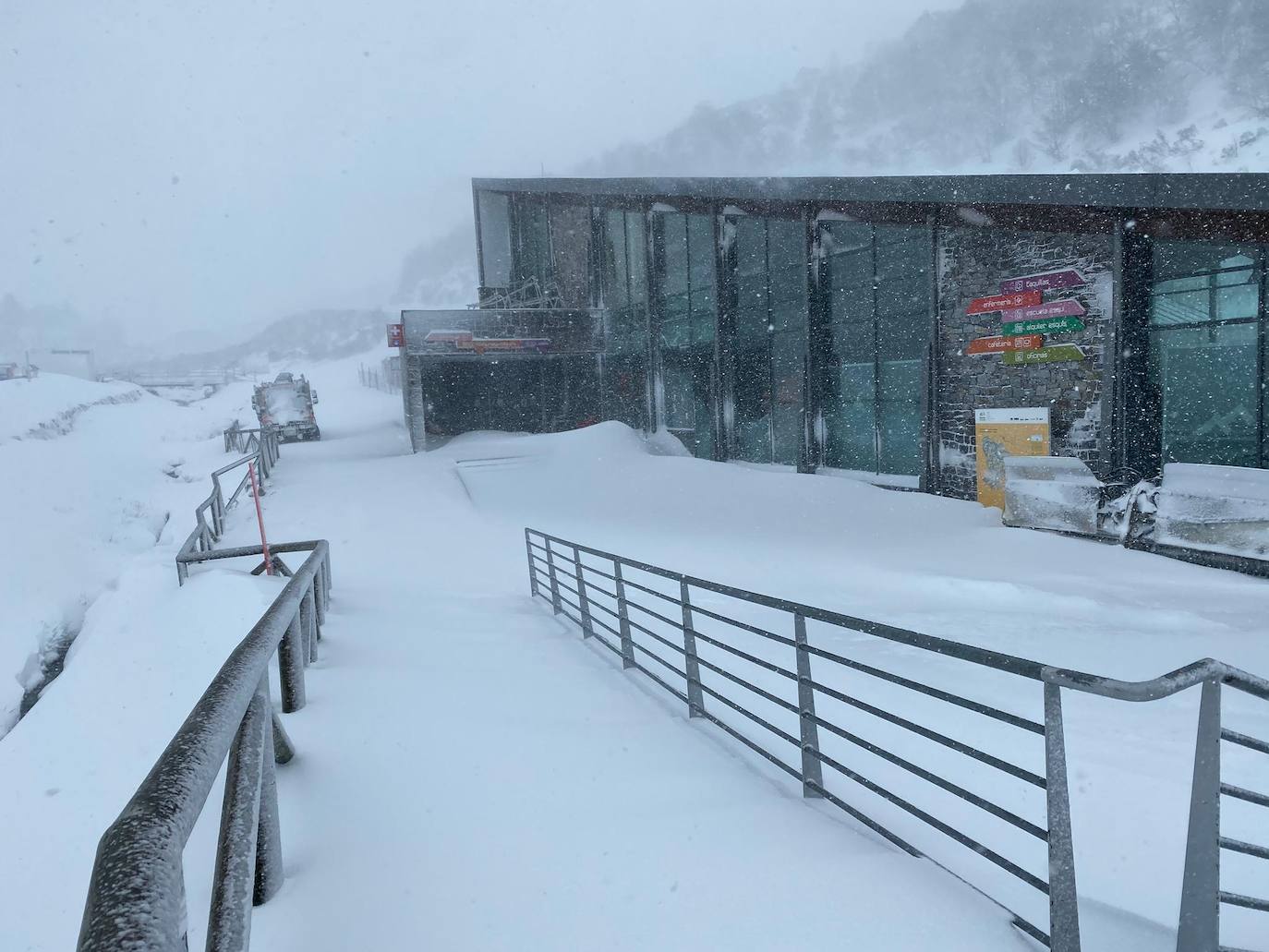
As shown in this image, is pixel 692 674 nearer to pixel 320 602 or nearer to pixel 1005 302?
pixel 320 602

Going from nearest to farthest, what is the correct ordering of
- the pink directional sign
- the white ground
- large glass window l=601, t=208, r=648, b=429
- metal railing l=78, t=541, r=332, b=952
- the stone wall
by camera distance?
metal railing l=78, t=541, r=332, b=952 < the white ground < the stone wall < the pink directional sign < large glass window l=601, t=208, r=648, b=429

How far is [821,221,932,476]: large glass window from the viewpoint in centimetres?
1345

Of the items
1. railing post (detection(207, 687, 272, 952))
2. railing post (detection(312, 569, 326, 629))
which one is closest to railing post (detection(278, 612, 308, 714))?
railing post (detection(207, 687, 272, 952))

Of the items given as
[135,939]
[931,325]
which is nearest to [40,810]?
[135,939]

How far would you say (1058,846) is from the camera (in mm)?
2203

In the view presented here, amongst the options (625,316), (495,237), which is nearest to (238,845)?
(625,316)

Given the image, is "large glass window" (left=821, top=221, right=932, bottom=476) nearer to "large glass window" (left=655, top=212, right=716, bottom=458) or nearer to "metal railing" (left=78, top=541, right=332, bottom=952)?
"large glass window" (left=655, top=212, right=716, bottom=458)

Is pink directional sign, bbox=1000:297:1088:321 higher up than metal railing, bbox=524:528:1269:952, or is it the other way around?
pink directional sign, bbox=1000:297:1088:321

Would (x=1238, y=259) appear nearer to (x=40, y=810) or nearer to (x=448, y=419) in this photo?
(x=40, y=810)

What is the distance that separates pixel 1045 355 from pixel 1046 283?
1.03 meters

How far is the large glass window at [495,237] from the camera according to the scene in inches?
1145

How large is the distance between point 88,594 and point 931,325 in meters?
16.1

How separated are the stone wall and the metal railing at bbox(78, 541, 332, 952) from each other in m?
11.1

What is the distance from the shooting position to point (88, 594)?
1418 centimetres
